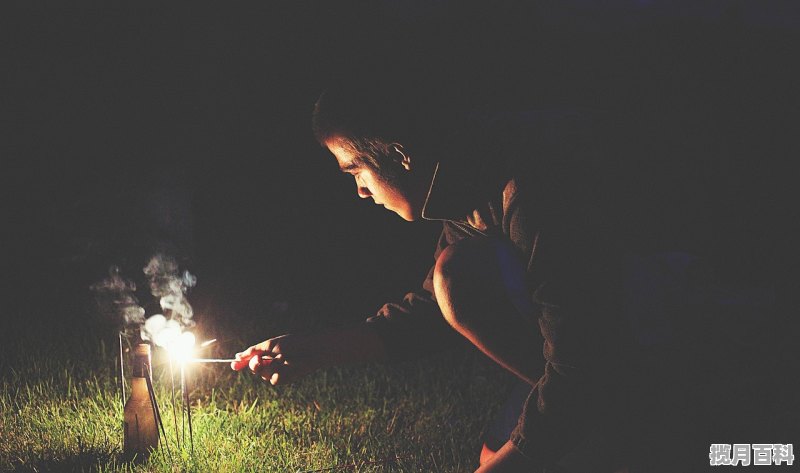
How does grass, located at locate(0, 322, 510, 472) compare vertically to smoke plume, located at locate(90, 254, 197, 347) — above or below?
below

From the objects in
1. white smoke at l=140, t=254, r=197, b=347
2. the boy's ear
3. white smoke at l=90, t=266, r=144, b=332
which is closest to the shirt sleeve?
the boy's ear

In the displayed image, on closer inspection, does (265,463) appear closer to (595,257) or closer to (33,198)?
(595,257)

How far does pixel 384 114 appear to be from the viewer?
2527 millimetres

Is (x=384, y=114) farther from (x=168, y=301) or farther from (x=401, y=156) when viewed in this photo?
(x=168, y=301)

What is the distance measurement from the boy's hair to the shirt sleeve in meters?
0.56

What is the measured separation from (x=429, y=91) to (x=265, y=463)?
4.57 ft

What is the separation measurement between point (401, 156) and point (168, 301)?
4.98 feet

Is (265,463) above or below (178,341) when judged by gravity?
below

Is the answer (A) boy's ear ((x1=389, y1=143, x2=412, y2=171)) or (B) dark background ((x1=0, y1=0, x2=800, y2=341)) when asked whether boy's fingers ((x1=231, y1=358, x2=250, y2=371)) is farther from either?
(B) dark background ((x1=0, y1=0, x2=800, y2=341))

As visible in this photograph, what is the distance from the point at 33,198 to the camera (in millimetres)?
6363

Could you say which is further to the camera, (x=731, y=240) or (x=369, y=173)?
(x=731, y=240)

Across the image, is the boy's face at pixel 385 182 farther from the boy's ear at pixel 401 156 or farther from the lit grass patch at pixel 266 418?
the lit grass patch at pixel 266 418

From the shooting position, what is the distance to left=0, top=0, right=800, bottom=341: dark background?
536cm

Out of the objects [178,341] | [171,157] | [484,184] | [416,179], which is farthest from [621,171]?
[171,157]
